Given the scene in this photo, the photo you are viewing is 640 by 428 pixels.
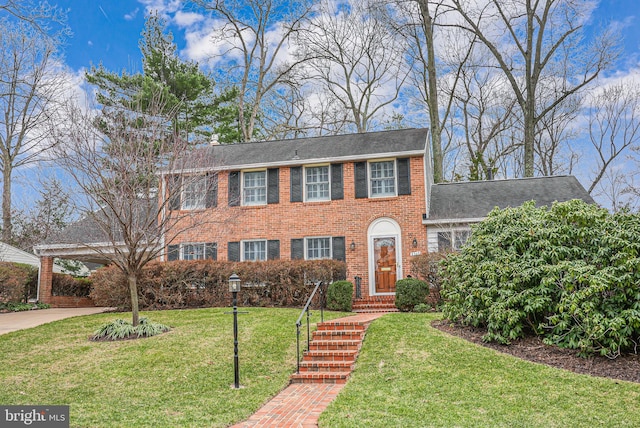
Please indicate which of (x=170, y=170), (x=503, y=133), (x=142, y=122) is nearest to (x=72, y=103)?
(x=142, y=122)

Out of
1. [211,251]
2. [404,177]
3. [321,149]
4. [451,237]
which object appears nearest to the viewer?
[451,237]

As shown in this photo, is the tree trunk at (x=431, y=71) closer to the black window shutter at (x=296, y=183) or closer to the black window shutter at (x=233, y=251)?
the black window shutter at (x=296, y=183)

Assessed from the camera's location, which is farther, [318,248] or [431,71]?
[431,71]

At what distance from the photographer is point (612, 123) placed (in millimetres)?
26375

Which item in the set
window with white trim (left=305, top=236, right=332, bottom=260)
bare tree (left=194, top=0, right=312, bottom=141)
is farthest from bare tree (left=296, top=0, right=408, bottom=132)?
window with white trim (left=305, top=236, right=332, bottom=260)

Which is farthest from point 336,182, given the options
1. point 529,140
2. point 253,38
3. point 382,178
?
point 253,38

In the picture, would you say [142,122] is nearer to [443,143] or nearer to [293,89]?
[293,89]

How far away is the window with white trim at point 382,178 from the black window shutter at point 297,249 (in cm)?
281

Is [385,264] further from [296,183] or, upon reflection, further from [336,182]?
[296,183]

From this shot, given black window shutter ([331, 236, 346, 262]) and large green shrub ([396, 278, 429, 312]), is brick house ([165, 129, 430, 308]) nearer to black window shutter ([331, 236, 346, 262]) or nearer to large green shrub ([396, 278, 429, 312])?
black window shutter ([331, 236, 346, 262])

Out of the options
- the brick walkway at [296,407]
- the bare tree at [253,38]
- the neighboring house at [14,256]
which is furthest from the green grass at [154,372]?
the bare tree at [253,38]

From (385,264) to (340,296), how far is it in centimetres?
258

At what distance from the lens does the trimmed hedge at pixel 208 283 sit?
14.5m

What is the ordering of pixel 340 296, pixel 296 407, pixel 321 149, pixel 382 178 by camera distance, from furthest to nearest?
pixel 321 149 → pixel 382 178 → pixel 340 296 → pixel 296 407
